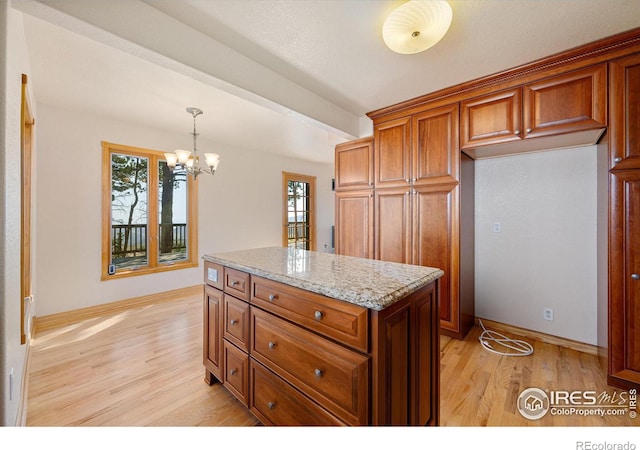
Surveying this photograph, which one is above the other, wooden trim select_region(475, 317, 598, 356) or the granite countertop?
the granite countertop

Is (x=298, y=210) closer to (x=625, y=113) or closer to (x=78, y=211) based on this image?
(x=78, y=211)

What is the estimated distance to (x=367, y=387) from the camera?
1.04m

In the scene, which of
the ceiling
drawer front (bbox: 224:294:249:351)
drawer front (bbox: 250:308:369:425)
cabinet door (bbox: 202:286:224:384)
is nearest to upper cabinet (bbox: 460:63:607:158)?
the ceiling

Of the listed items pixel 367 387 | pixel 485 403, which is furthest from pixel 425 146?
pixel 367 387

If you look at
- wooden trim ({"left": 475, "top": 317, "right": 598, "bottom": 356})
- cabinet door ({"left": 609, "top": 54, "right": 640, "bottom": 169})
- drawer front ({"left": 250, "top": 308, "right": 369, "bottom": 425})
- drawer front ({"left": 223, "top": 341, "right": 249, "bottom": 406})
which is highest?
cabinet door ({"left": 609, "top": 54, "right": 640, "bottom": 169})

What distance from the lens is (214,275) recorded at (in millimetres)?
1892

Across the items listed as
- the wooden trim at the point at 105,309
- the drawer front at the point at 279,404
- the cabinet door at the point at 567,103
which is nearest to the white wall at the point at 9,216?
the drawer front at the point at 279,404

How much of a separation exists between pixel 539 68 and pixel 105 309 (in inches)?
210

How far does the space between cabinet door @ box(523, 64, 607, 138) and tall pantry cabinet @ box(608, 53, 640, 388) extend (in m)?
0.06

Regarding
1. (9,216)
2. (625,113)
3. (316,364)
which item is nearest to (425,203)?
(625,113)

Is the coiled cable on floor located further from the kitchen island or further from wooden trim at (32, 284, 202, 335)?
wooden trim at (32, 284, 202, 335)

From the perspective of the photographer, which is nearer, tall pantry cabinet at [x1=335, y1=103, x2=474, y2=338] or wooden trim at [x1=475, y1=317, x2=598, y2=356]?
wooden trim at [x1=475, y1=317, x2=598, y2=356]

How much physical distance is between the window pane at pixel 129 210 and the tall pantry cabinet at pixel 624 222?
5.15 m

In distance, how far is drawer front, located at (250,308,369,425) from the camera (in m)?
1.08
